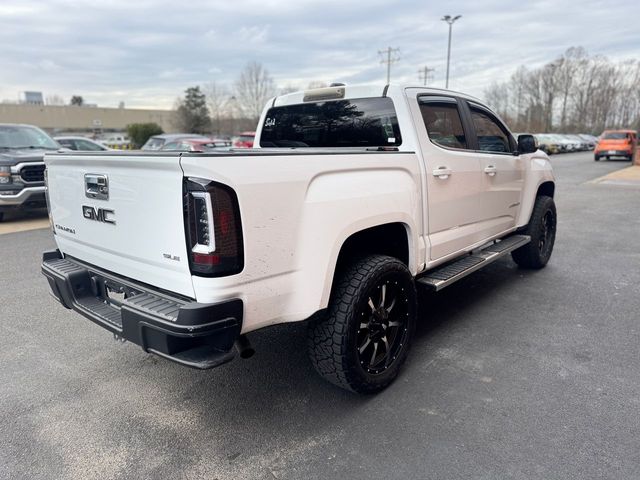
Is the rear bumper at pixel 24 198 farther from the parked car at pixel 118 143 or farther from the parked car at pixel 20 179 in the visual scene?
the parked car at pixel 118 143

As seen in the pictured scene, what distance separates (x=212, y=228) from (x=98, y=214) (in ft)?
3.32

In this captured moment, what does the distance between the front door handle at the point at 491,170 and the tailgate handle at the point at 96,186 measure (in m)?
3.17

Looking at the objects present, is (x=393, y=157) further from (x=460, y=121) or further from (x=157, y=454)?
(x=157, y=454)

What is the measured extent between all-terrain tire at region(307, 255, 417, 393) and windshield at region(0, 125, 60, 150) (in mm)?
9532

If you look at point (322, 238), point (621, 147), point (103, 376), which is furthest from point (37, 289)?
point (621, 147)

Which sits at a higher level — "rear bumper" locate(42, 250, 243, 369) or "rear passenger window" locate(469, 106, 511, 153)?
"rear passenger window" locate(469, 106, 511, 153)

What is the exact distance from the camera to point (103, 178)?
2.57 m

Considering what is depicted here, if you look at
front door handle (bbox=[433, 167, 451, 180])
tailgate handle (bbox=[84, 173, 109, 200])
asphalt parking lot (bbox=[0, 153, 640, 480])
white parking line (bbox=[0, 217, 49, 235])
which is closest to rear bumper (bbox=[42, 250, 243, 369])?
tailgate handle (bbox=[84, 173, 109, 200])

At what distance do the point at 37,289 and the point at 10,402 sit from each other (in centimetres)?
245

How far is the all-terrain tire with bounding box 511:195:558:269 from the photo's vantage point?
5.38 metres

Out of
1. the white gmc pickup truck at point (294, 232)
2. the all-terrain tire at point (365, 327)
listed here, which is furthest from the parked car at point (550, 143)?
the all-terrain tire at point (365, 327)

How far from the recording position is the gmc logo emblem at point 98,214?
259 centimetres

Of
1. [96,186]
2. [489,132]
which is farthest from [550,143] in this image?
[96,186]

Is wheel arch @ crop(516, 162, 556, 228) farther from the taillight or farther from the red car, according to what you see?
the red car
